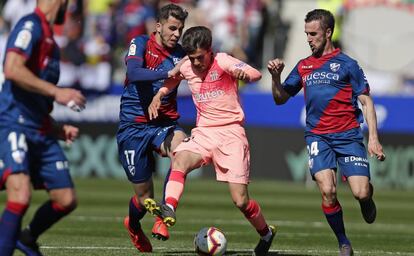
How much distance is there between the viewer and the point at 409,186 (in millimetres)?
24438

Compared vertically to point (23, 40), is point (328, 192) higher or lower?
lower

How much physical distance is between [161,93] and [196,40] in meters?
0.92

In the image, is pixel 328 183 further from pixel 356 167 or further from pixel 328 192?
pixel 356 167

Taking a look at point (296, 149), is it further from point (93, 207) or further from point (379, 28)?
point (93, 207)

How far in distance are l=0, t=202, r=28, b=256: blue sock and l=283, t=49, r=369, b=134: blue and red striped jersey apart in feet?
12.8

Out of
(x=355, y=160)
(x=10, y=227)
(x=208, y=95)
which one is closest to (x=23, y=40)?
(x=10, y=227)

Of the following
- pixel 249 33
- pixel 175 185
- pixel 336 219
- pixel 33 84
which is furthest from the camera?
pixel 249 33

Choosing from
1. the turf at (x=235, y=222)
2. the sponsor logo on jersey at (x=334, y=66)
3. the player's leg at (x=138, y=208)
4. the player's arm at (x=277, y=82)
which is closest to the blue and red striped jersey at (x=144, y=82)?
the player's leg at (x=138, y=208)

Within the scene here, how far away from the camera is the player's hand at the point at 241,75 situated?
11117 mm

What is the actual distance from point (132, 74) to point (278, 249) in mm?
2660

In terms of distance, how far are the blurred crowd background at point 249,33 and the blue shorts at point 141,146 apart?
13899 millimetres

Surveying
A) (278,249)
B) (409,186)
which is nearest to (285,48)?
(409,186)

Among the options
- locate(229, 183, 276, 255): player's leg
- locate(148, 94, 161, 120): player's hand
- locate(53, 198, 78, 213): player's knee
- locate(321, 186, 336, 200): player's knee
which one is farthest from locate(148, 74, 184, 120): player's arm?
locate(53, 198, 78, 213): player's knee

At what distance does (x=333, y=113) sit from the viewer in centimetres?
1172
